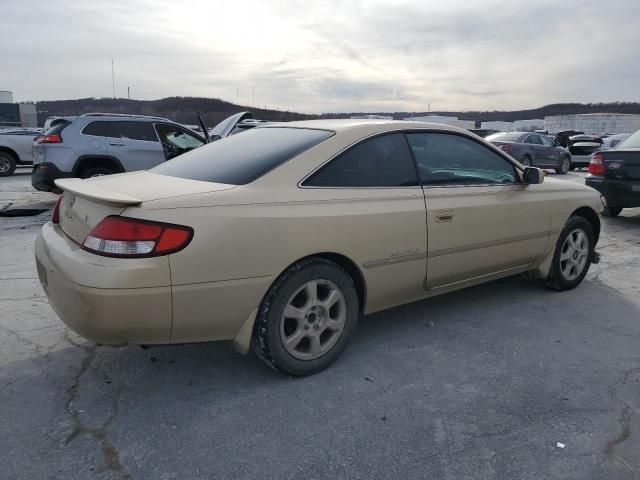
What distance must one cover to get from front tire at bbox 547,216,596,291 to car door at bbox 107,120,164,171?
694cm

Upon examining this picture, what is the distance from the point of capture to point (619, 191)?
7.97 meters

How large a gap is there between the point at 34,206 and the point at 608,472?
30.1ft

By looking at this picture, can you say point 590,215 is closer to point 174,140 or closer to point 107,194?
point 107,194

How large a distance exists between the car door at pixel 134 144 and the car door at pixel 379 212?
6672 millimetres

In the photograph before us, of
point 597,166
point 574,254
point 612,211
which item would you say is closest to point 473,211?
point 574,254

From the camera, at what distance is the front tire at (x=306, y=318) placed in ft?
9.28

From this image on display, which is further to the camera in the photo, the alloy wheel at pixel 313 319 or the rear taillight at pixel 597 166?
the rear taillight at pixel 597 166

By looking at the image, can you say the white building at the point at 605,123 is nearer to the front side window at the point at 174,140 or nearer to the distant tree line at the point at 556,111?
the distant tree line at the point at 556,111

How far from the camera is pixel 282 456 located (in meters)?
2.32

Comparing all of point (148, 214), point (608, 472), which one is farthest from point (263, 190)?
point (608, 472)

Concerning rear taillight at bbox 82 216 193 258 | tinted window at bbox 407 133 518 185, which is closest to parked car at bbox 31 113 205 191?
rear taillight at bbox 82 216 193 258

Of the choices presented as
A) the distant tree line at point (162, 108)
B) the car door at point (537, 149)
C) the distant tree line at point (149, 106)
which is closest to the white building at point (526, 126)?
the distant tree line at point (162, 108)

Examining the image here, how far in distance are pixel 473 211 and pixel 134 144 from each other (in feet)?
23.0

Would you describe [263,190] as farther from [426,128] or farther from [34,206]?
[34,206]
